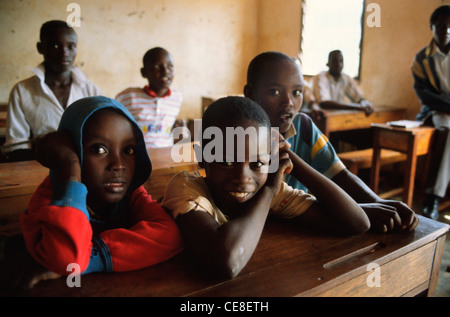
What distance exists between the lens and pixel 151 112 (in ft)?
9.36

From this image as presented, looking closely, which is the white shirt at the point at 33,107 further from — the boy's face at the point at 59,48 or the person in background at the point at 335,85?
the person in background at the point at 335,85

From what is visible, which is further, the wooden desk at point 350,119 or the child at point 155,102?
the wooden desk at point 350,119

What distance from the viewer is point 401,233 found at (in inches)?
38.2

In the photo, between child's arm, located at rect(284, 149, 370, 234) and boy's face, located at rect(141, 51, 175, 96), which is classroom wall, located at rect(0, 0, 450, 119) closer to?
boy's face, located at rect(141, 51, 175, 96)

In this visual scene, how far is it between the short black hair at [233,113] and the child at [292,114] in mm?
360

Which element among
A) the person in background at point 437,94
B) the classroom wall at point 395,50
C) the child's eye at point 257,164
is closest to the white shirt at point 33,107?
the child's eye at point 257,164

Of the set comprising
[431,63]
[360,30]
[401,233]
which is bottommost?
[401,233]

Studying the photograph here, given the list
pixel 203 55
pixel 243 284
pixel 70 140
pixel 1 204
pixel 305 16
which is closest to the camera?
pixel 243 284

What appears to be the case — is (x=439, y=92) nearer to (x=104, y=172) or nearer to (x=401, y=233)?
(x=401, y=233)

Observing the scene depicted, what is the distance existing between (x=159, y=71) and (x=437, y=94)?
9.56 feet

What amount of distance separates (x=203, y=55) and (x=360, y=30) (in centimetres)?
292

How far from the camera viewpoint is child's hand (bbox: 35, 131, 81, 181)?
2.48 ft

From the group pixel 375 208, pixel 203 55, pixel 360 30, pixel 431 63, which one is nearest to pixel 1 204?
pixel 375 208

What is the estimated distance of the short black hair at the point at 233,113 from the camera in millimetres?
884
